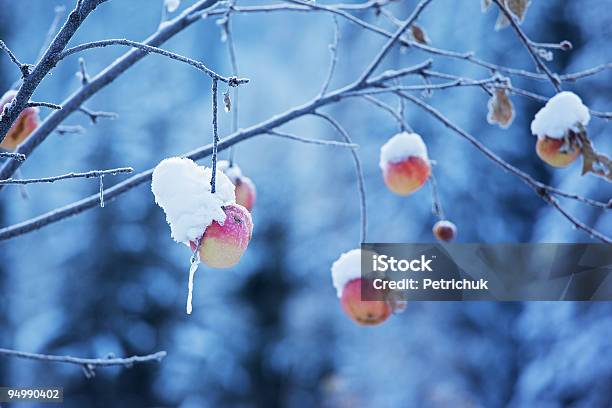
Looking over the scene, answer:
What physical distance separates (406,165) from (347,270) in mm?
241

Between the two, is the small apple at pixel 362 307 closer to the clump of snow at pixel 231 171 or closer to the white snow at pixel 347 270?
the white snow at pixel 347 270

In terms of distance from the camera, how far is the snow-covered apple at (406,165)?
4.23ft

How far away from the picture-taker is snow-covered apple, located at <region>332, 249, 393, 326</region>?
1201 mm

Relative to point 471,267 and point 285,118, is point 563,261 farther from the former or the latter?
point 285,118

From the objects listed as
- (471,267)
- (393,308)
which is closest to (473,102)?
(471,267)

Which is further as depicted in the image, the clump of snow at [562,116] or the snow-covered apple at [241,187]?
the snow-covered apple at [241,187]

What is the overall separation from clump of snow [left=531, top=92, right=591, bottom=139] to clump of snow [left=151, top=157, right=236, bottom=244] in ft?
2.05

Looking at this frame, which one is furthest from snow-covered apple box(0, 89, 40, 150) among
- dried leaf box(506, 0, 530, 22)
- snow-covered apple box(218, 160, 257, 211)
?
dried leaf box(506, 0, 530, 22)

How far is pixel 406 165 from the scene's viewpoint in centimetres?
130

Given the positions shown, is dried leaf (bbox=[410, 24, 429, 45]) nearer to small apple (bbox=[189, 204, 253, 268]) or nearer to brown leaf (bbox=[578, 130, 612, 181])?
brown leaf (bbox=[578, 130, 612, 181])

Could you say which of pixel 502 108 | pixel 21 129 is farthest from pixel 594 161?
pixel 21 129

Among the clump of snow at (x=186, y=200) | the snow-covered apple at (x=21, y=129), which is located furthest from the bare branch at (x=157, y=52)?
the snow-covered apple at (x=21, y=129)

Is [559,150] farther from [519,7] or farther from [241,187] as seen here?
[241,187]

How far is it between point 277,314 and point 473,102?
9.02ft
